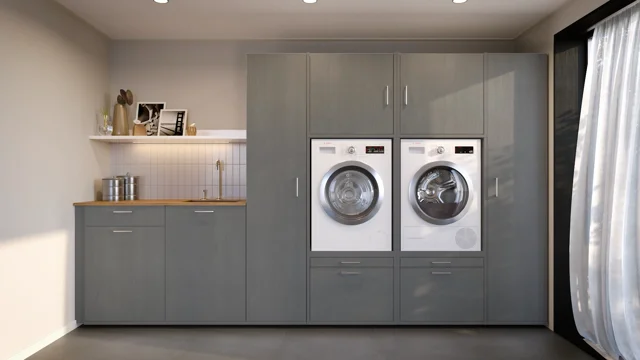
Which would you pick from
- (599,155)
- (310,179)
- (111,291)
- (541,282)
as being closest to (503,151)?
(599,155)

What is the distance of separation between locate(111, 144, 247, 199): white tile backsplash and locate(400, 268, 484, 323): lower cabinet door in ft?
5.66

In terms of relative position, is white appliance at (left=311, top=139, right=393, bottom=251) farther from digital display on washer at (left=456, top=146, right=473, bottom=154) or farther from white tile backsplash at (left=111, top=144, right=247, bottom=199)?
white tile backsplash at (left=111, top=144, right=247, bottom=199)

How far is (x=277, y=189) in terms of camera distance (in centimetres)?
375

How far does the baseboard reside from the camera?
10.2 feet

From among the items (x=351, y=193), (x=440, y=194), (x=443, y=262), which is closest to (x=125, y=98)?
(x=351, y=193)

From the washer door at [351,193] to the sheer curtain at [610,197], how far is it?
1433 millimetres

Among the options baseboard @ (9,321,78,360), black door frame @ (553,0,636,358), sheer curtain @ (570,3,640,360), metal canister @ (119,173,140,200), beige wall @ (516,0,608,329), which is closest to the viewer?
sheer curtain @ (570,3,640,360)

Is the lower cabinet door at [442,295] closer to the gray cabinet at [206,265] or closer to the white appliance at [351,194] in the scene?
the white appliance at [351,194]

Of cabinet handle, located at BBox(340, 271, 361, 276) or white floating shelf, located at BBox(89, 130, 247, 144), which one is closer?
cabinet handle, located at BBox(340, 271, 361, 276)

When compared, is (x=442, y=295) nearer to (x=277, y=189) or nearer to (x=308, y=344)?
(x=308, y=344)

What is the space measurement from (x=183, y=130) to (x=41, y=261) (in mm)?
1587

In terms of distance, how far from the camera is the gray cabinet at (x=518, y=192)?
12.3 ft

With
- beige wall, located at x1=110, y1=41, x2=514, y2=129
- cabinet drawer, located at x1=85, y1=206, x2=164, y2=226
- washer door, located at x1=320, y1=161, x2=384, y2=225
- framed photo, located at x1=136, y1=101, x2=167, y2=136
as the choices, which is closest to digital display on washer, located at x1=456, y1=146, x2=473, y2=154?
washer door, located at x1=320, y1=161, x2=384, y2=225

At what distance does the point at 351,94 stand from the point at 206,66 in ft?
5.01
